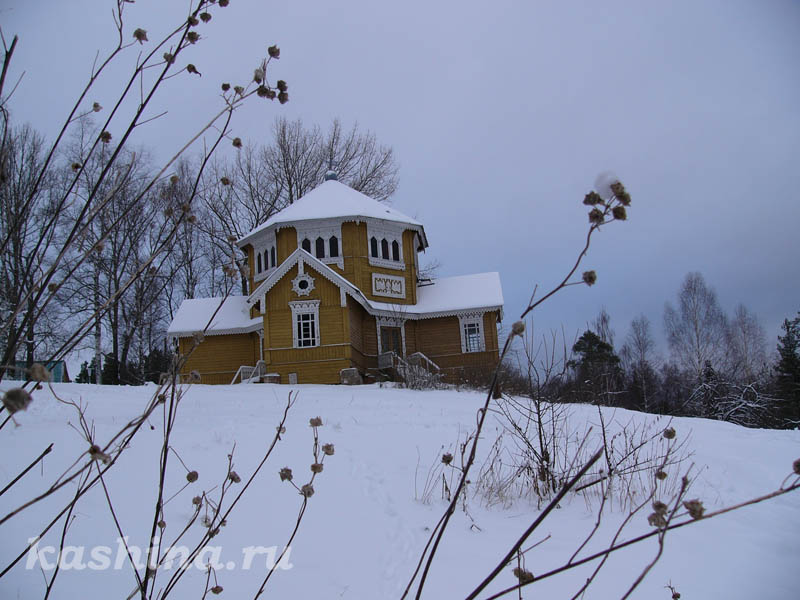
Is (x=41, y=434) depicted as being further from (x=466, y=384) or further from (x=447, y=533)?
(x=466, y=384)

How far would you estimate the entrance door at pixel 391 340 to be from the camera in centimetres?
2347

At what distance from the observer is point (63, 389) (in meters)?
14.2

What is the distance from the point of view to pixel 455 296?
24422 millimetres

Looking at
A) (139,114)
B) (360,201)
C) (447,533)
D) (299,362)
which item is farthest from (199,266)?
(139,114)

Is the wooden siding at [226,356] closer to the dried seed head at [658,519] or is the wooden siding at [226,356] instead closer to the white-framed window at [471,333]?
the white-framed window at [471,333]

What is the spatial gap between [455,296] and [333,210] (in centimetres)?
591

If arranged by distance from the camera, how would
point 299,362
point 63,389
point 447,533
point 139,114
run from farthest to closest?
point 299,362 < point 63,389 < point 447,533 < point 139,114

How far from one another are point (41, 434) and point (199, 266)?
27.7 meters

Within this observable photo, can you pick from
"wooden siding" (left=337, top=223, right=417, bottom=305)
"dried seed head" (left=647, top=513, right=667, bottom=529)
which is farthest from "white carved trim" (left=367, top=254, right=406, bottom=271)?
"dried seed head" (left=647, top=513, right=667, bottom=529)

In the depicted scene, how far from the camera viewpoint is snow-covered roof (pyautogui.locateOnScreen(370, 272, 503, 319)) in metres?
23.4

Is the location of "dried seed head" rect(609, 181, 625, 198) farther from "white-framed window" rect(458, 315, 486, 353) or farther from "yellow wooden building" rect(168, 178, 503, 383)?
"white-framed window" rect(458, 315, 486, 353)

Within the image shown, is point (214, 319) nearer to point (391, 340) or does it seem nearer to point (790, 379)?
point (391, 340)

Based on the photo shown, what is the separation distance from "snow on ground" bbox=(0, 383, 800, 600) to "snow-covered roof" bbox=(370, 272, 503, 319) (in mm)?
14401

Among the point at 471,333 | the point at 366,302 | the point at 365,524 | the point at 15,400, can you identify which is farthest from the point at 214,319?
the point at 15,400
